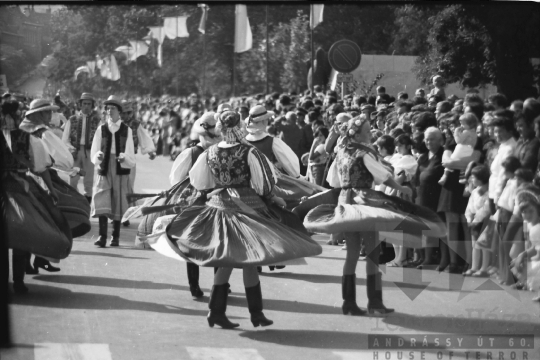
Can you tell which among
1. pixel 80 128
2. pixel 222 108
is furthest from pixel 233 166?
pixel 80 128

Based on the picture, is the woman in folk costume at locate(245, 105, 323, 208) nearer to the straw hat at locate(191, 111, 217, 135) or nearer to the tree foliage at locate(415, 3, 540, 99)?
the straw hat at locate(191, 111, 217, 135)

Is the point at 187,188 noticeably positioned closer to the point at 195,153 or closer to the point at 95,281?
the point at 195,153

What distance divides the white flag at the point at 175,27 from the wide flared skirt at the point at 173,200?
1.38m

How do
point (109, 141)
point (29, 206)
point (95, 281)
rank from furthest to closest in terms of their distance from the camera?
point (109, 141)
point (29, 206)
point (95, 281)

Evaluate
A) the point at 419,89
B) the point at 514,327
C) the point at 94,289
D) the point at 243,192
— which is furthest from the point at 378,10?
the point at 94,289

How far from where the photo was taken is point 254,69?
7.55m

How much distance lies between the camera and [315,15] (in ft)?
22.7

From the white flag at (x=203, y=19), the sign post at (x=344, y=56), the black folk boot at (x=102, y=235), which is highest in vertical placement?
the white flag at (x=203, y=19)

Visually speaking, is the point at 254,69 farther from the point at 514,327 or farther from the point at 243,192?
the point at 514,327

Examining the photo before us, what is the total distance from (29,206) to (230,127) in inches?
66.7

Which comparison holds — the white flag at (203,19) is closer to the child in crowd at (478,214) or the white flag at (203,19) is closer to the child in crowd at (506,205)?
the child in crowd at (478,214)

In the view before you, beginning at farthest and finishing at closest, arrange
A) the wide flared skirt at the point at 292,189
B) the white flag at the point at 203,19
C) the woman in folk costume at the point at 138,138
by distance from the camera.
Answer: the woman in folk costume at the point at 138,138 → the wide flared skirt at the point at 292,189 → the white flag at the point at 203,19

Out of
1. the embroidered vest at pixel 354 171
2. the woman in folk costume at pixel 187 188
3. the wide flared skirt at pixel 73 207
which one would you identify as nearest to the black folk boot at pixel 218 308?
the woman in folk costume at pixel 187 188

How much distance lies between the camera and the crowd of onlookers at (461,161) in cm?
674
